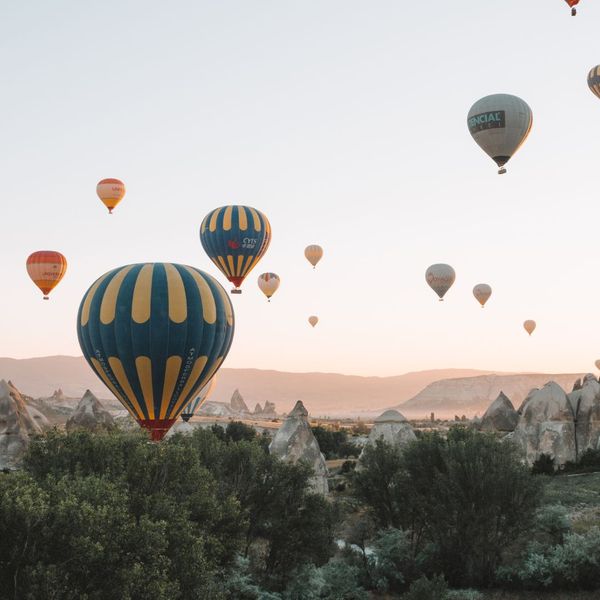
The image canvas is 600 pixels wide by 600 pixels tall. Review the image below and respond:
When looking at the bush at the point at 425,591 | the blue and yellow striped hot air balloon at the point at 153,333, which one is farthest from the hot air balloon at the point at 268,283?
the bush at the point at 425,591

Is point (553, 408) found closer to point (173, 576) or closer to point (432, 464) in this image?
point (432, 464)

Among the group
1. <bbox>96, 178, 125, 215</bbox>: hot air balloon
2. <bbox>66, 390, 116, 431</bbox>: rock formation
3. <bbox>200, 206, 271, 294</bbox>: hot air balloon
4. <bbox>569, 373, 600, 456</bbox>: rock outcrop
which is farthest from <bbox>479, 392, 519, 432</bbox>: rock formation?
<bbox>96, 178, 125, 215</bbox>: hot air balloon

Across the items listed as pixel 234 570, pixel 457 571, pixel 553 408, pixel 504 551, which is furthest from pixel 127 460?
pixel 553 408

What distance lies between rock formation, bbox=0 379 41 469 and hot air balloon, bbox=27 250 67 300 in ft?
37.0

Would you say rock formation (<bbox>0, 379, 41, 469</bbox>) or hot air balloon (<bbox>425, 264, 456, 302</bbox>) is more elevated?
hot air balloon (<bbox>425, 264, 456, 302</bbox>)

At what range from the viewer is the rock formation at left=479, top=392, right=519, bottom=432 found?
2388 inches

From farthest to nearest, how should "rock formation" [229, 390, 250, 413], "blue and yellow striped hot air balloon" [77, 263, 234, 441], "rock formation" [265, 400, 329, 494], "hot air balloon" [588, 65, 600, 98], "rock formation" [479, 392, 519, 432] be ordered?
1. "rock formation" [229, 390, 250, 413]
2. "rock formation" [479, 392, 519, 432]
3. "hot air balloon" [588, 65, 600, 98]
4. "rock formation" [265, 400, 329, 494]
5. "blue and yellow striped hot air balloon" [77, 263, 234, 441]

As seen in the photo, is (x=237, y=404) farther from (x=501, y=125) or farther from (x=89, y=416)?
(x=501, y=125)

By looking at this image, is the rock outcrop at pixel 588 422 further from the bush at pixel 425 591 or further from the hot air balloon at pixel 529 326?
the hot air balloon at pixel 529 326

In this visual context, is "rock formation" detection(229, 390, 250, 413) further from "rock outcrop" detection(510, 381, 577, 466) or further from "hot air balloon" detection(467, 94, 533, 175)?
"hot air balloon" detection(467, 94, 533, 175)

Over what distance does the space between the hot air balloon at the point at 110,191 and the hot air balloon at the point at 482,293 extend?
40.5 m

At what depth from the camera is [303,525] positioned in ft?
77.8

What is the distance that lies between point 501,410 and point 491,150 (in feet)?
81.8

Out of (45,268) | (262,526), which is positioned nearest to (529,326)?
(45,268)
